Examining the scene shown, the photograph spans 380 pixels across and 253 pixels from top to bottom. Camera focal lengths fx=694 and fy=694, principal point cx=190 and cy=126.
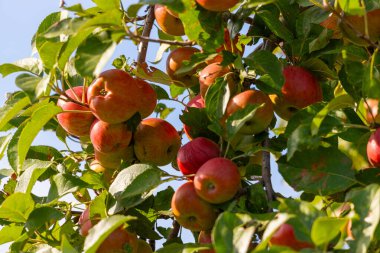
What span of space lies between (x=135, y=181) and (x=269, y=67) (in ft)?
1.52

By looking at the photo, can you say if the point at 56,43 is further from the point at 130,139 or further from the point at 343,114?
the point at 343,114

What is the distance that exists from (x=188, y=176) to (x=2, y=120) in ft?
1.81

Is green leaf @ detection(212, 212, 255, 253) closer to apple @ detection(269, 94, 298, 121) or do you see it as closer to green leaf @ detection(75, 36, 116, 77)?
green leaf @ detection(75, 36, 116, 77)

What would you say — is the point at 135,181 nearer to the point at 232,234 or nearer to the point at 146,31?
the point at 232,234

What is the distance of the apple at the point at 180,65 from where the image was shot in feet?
7.07

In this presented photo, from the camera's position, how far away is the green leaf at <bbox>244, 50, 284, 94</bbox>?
1819 mm

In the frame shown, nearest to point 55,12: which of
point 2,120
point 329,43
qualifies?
point 2,120

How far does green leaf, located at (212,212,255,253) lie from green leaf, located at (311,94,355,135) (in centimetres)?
28

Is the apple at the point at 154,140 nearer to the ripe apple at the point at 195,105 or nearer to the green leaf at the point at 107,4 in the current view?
the ripe apple at the point at 195,105

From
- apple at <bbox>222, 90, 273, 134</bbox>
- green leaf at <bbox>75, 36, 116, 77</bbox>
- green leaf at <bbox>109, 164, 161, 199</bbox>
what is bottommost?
green leaf at <bbox>109, 164, 161, 199</bbox>

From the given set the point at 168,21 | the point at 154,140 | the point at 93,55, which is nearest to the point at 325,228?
the point at 93,55

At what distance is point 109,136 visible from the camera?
1982mm

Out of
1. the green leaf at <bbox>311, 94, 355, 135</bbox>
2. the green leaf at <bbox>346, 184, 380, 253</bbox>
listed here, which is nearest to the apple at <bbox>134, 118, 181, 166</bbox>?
the green leaf at <bbox>311, 94, 355, 135</bbox>

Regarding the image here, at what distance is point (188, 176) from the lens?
1866 mm
